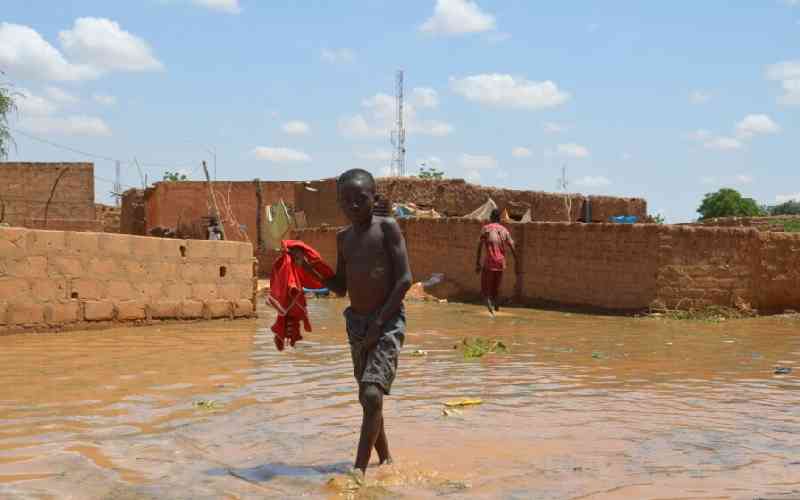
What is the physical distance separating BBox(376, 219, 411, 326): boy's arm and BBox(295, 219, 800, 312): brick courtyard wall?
9573 mm

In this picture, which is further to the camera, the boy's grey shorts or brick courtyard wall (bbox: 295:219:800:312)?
brick courtyard wall (bbox: 295:219:800:312)

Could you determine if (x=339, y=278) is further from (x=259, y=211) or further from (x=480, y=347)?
(x=259, y=211)

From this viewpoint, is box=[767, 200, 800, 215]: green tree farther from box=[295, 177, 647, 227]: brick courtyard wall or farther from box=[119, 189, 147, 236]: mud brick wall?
box=[119, 189, 147, 236]: mud brick wall

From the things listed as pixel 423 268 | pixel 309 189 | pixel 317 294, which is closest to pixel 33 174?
pixel 309 189

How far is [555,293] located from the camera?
14.5 meters

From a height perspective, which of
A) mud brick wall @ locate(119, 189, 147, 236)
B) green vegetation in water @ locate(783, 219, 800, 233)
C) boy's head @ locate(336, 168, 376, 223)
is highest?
mud brick wall @ locate(119, 189, 147, 236)

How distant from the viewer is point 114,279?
10203 millimetres

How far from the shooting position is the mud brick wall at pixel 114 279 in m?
9.35

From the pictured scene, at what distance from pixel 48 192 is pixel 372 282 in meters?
Answer: 21.7

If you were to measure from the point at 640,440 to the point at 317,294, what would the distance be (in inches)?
527

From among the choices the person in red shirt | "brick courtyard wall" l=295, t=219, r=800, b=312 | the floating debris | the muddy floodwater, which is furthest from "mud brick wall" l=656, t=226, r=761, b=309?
the floating debris

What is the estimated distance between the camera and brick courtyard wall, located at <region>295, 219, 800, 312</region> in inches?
504

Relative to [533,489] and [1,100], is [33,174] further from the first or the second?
[533,489]

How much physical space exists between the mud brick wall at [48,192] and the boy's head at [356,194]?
21.1m
